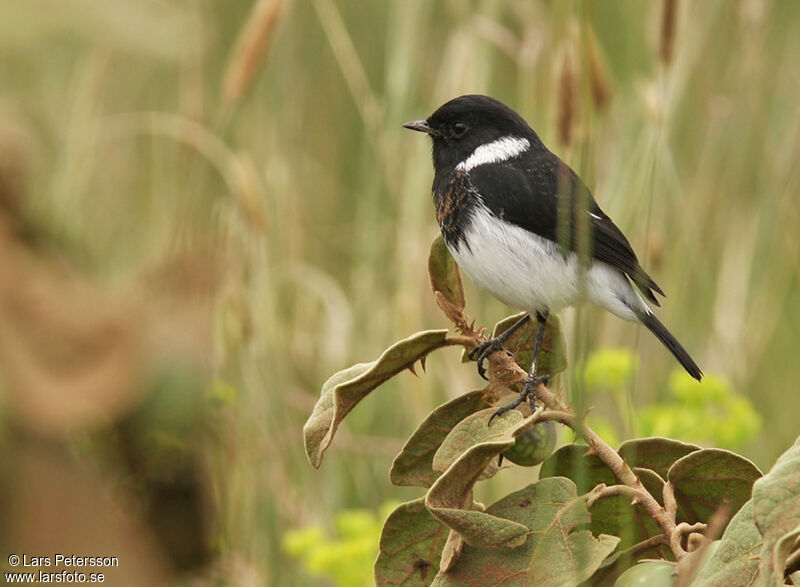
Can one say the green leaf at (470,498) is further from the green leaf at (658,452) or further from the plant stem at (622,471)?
the green leaf at (658,452)

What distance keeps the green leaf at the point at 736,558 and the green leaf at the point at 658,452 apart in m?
0.20

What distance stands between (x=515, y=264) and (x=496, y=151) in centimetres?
35

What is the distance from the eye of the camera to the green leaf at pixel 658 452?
4.25 ft

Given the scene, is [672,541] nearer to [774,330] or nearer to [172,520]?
[172,520]

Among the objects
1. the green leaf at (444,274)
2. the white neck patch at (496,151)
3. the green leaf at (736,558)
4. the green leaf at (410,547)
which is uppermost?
the white neck patch at (496,151)

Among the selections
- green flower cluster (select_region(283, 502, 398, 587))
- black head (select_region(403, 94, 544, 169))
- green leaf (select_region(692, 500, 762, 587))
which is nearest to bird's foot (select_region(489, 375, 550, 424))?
green leaf (select_region(692, 500, 762, 587))

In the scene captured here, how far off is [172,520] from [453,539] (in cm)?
29

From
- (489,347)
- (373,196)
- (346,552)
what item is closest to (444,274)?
(489,347)

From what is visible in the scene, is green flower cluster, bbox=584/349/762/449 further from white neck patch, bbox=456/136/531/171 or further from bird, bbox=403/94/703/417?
white neck patch, bbox=456/136/531/171

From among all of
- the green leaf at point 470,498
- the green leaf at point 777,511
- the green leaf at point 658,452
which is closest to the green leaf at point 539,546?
the green leaf at point 470,498

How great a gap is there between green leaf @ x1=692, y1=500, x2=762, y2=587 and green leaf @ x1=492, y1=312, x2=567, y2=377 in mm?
430

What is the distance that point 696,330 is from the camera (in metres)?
4.16

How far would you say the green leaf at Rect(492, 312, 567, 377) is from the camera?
1480 mm

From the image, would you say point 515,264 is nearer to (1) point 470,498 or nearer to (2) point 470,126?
(2) point 470,126
